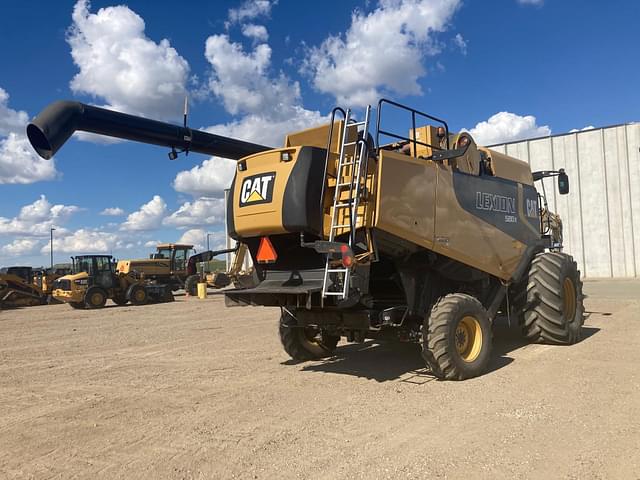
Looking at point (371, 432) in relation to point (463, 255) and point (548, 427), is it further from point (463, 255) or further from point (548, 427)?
point (463, 255)

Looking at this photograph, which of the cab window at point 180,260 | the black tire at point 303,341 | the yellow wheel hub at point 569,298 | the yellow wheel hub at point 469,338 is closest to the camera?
the yellow wheel hub at point 469,338

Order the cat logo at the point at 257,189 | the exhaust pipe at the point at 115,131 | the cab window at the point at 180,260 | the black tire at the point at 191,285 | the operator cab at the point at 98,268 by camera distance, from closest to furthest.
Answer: the cat logo at the point at 257,189 → the exhaust pipe at the point at 115,131 → the operator cab at the point at 98,268 → the black tire at the point at 191,285 → the cab window at the point at 180,260

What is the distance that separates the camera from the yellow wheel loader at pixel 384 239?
20.1ft

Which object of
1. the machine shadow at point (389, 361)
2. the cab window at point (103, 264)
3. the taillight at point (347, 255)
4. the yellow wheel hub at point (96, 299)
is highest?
the cab window at point (103, 264)

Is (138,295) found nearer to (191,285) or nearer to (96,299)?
(96,299)

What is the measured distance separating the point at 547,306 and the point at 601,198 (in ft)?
67.1

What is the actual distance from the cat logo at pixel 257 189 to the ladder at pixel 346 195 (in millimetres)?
794

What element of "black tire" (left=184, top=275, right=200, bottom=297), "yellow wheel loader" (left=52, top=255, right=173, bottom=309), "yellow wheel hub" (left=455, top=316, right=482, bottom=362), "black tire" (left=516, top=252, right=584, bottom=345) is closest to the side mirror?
"black tire" (left=516, top=252, right=584, bottom=345)

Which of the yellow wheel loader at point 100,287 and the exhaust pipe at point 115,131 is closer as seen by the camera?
the exhaust pipe at point 115,131

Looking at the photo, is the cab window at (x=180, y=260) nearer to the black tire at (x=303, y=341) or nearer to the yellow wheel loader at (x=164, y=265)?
the yellow wheel loader at (x=164, y=265)

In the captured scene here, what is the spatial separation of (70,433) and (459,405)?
3707 millimetres

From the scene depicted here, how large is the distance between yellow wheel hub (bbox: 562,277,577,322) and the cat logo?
17.1ft

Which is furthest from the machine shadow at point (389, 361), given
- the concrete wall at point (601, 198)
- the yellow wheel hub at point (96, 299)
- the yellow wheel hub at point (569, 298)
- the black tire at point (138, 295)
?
the concrete wall at point (601, 198)

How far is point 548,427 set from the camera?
459 cm
